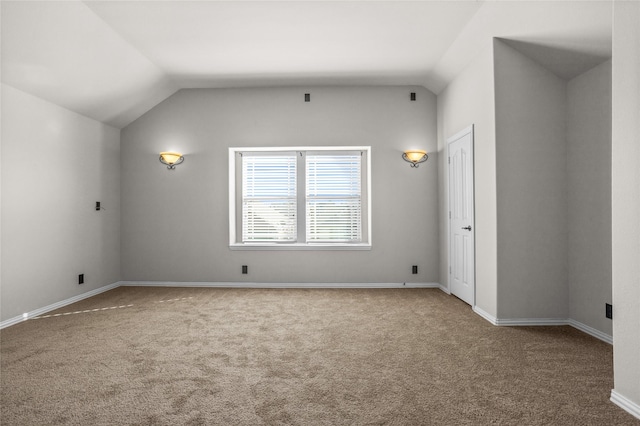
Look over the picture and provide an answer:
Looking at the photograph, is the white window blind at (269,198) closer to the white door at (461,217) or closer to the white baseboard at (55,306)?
the white baseboard at (55,306)

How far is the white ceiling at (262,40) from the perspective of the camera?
314 centimetres

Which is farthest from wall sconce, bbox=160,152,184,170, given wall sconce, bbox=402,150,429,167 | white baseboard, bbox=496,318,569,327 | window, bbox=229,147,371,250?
white baseboard, bbox=496,318,569,327

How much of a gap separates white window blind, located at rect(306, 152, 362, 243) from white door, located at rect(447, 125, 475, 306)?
4.57ft

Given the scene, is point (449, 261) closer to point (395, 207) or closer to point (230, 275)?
point (395, 207)

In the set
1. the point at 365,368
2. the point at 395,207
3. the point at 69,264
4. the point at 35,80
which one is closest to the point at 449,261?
the point at 395,207

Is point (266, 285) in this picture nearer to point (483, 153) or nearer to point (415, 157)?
point (415, 157)

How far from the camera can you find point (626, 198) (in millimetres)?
2033

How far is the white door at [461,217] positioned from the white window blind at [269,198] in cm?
232

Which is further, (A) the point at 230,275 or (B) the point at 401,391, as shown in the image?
(A) the point at 230,275

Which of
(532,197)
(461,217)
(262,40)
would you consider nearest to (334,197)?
(461,217)

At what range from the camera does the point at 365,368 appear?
102 inches

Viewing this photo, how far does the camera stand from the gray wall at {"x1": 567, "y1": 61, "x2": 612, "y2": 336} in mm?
3168

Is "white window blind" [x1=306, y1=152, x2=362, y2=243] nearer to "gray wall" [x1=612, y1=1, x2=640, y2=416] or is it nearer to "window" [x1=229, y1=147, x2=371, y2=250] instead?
Answer: "window" [x1=229, y1=147, x2=371, y2=250]

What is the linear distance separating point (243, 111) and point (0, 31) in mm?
2866
